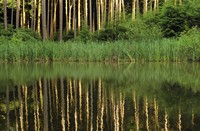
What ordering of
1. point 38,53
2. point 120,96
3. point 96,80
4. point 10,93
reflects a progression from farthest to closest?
1. point 38,53
2. point 96,80
3. point 10,93
4. point 120,96

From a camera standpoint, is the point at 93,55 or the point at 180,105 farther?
the point at 93,55

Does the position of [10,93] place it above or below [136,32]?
below

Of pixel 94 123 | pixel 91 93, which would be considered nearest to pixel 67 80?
pixel 91 93

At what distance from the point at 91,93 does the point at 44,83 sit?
2.67m

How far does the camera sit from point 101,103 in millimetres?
8586

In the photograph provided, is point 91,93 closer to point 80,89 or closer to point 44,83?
point 80,89

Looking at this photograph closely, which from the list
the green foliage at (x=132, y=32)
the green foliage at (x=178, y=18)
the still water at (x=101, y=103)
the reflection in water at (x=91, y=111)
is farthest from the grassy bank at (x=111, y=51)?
the reflection in water at (x=91, y=111)

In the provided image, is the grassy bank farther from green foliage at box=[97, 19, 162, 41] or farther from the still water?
the still water

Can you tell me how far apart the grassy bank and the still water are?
26.8 ft

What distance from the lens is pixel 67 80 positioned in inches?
516

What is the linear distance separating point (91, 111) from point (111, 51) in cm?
1458

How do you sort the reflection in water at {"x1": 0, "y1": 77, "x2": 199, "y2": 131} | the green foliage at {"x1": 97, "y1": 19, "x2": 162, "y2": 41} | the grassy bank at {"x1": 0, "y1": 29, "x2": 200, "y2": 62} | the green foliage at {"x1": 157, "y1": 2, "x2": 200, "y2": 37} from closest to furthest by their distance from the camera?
the reflection in water at {"x1": 0, "y1": 77, "x2": 199, "y2": 131} < the grassy bank at {"x1": 0, "y1": 29, "x2": 200, "y2": 62} < the green foliage at {"x1": 97, "y1": 19, "x2": 162, "y2": 41} < the green foliage at {"x1": 157, "y1": 2, "x2": 200, "y2": 37}

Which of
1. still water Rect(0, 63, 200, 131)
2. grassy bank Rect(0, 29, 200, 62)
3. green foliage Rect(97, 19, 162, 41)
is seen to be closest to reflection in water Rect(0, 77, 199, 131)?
still water Rect(0, 63, 200, 131)

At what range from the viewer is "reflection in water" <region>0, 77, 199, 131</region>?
646 cm
